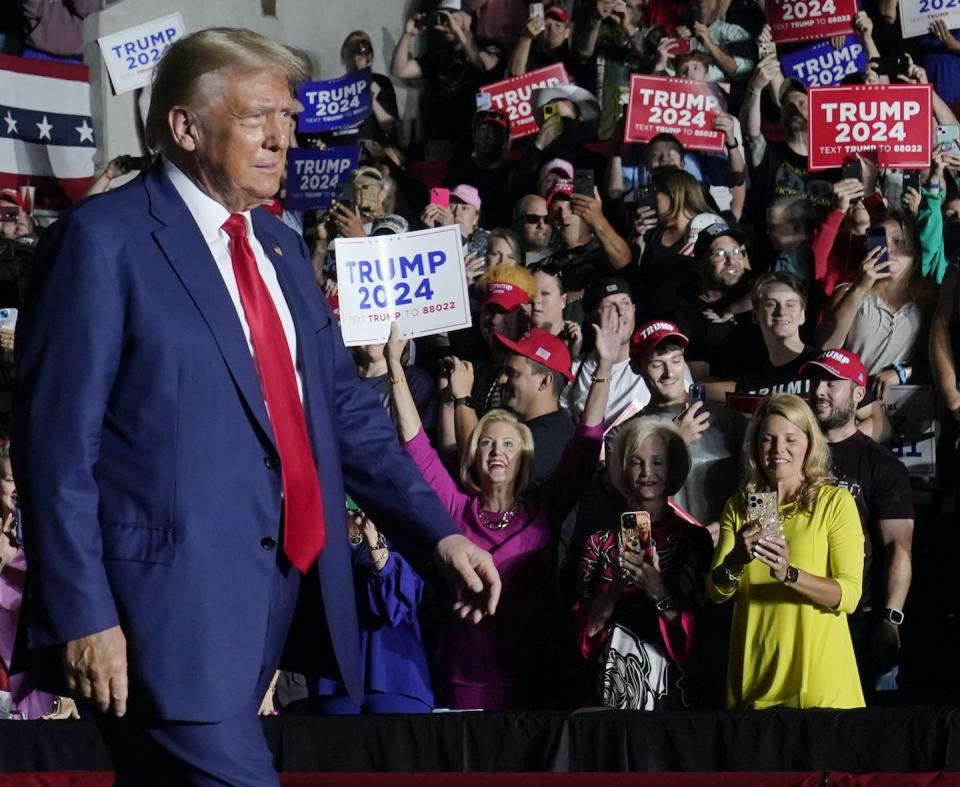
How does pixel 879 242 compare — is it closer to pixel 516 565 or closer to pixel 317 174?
pixel 516 565

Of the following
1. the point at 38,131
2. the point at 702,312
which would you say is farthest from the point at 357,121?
the point at 702,312

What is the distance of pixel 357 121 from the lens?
33.2 feet

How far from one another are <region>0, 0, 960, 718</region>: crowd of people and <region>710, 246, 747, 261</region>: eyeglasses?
0.07 ft

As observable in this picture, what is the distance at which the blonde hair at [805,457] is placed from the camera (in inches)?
195

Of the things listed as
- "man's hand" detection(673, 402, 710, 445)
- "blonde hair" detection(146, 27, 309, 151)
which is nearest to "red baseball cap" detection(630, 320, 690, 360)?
"man's hand" detection(673, 402, 710, 445)

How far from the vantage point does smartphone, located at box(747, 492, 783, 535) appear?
456 cm

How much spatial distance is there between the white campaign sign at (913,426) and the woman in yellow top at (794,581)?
1.07 metres

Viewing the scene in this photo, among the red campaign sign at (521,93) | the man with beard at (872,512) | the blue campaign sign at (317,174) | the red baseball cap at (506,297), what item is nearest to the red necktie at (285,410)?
the man with beard at (872,512)

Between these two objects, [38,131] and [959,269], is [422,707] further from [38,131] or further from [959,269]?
[38,131]

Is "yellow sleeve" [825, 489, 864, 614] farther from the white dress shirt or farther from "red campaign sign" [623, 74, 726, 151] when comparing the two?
"red campaign sign" [623, 74, 726, 151]

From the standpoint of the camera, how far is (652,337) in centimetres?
583

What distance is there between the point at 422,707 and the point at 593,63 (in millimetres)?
5697

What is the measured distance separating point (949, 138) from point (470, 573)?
5.63m

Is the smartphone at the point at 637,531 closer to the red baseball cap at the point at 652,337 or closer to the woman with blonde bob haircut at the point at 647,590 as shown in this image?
the woman with blonde bob haircut at the point at 647,590
